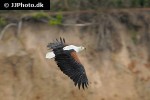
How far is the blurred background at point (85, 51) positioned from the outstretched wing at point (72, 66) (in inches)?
143

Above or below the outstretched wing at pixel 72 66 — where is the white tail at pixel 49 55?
above

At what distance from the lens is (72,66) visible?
12.0 meters

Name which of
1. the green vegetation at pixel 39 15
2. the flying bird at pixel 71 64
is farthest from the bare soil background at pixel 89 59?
the flying bird at pixel 71 64

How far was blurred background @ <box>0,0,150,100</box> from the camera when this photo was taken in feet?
51.6

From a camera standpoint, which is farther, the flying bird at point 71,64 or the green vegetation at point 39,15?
the green vegetation at point 39,15

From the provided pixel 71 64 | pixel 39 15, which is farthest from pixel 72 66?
pixel 39 15

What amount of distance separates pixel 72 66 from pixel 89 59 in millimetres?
3998

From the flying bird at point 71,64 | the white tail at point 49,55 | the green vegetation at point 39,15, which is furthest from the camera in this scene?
the green vegetation at point 39,15

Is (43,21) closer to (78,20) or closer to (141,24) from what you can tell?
(78,20)

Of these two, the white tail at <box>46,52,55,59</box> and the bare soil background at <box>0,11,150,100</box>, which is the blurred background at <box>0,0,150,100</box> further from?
the white tail at <box>46,52,55,59</box>

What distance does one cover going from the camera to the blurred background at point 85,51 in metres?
15.7

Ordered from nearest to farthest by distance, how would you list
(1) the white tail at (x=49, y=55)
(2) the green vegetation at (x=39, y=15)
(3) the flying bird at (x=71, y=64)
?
(1) the white tail at (x=49, y=55) → (3) the flying bird at (x=71, y=64) → (2) the green vegetation at (x=39, y=15)

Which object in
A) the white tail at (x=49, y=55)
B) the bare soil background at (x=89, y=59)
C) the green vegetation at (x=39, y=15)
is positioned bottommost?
the bare soil background at (x=89, y=59)

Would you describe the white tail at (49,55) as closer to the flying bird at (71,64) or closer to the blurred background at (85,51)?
the flying bird at (71,64)
